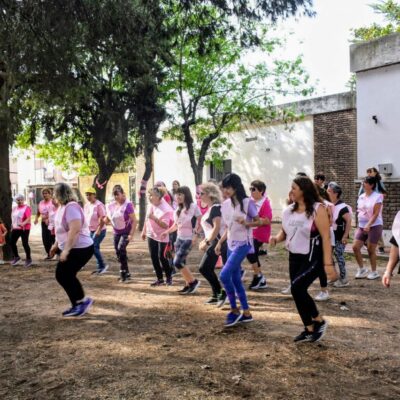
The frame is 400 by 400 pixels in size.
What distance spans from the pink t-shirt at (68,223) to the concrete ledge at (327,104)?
1735cm

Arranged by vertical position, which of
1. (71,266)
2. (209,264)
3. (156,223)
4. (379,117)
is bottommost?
(209,264)

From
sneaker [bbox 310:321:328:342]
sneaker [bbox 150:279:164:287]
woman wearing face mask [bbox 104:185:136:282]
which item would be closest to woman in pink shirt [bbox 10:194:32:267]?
woman wearing face mask [bbox 104:185:136:282]

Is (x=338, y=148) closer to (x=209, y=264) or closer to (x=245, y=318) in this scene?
(x=209, y=264)

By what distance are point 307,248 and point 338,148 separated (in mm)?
18181

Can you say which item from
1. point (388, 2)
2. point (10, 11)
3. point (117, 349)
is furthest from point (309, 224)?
point (388, 2)

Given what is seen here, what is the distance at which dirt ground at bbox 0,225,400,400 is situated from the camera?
427cm

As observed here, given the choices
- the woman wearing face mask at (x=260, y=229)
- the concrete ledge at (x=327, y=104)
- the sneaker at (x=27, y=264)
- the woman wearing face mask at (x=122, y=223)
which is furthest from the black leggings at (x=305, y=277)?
the concrete ledge at (x=327, y=104)

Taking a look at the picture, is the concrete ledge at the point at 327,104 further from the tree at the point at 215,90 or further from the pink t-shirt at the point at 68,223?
the pink t-shirt at the point at 68,223

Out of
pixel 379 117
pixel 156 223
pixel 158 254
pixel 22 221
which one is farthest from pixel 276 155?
pixel 156 223

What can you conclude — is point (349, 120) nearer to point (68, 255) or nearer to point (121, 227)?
point (121, 227)

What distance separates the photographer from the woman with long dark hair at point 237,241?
6.14 meters

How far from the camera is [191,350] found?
5309mm

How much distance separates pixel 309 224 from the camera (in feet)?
17.5

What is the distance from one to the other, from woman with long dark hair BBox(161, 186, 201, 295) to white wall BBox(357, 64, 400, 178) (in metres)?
7.46
